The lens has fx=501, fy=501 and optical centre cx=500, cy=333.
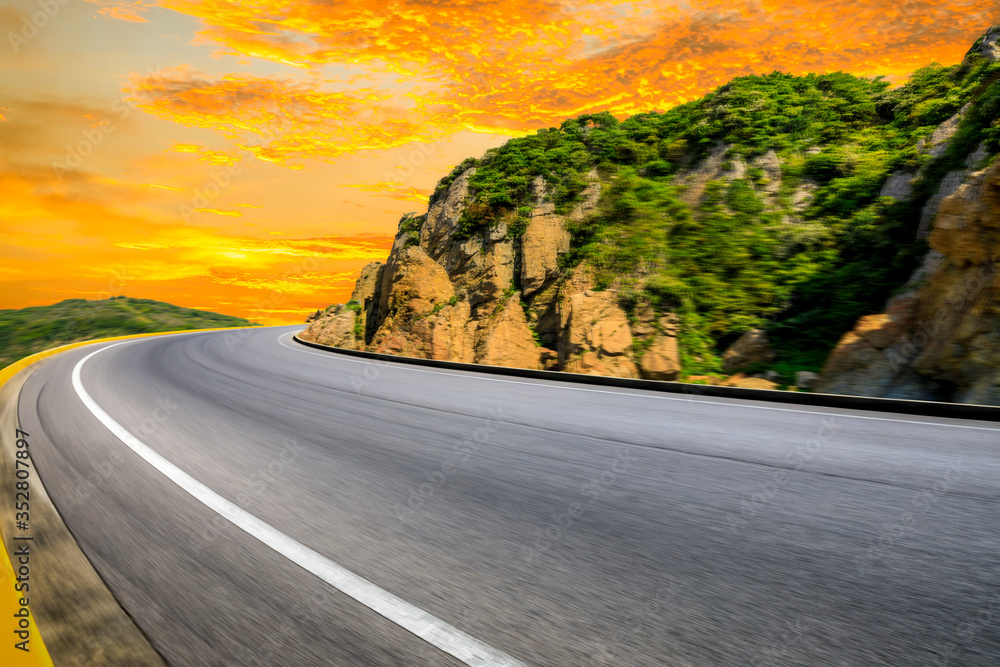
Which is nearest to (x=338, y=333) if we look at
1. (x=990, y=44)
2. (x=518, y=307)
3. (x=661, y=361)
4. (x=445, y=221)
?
(x=445, y=221)

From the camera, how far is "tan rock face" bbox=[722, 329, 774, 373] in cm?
1296

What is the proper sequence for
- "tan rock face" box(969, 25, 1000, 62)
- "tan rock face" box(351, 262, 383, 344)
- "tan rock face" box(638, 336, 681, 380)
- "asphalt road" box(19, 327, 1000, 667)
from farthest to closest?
"tan rock face" box(351, 262, 383, 344), "tan rock face" box(969, 25, 1000, 62), "tan rock face" box(638, 336, 681, 380), "asphalt road" box(19, 327, 1000, 667)

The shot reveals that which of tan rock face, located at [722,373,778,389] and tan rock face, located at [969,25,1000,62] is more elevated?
tan rock face, located at [969,25,1000,62]

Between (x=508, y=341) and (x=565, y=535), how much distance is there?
15278 millimetres

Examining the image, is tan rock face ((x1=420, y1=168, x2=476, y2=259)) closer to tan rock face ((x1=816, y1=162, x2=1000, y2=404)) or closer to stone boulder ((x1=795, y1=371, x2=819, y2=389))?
stone boulder ((x1=795, y1=371, x2=819, y2=389))

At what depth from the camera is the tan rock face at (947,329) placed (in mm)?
8516

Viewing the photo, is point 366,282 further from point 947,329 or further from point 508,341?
point 947,329

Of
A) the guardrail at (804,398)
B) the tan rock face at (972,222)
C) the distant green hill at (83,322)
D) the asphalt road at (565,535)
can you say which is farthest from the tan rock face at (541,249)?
the distant green hill at (83,322)

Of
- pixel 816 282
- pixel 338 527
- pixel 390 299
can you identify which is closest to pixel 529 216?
pixel 390 299

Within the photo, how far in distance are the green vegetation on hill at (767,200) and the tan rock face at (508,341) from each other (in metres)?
3.32

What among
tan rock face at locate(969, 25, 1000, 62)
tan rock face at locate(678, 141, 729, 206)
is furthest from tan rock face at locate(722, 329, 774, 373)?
tan rock face at locate(969, 25, 1000, 62)

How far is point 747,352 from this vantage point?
43.3ft

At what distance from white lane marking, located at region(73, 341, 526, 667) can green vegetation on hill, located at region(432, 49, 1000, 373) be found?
12.0 meters

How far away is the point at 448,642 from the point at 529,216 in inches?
826
